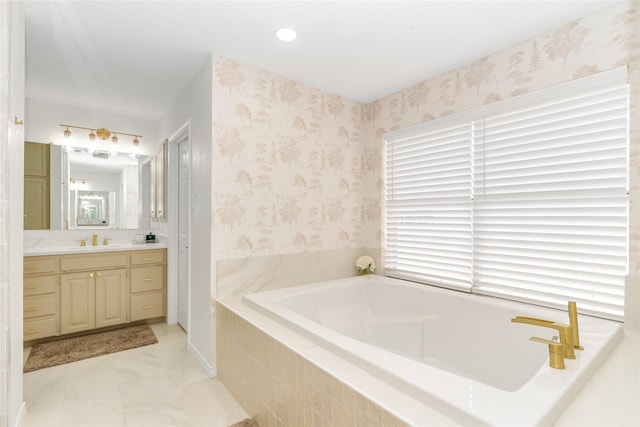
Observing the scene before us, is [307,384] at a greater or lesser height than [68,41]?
lesser

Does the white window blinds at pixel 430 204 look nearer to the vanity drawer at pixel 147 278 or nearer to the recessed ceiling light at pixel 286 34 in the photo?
the recessed ceiling light at pixel 286 34

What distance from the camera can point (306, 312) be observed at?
234 centimetres

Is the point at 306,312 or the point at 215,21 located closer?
the point at 215,21

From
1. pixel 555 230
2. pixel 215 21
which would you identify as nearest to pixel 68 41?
pixel 215 21

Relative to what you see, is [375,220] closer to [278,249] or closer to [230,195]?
[278,249]

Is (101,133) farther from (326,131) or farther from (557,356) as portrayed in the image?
(557,356)

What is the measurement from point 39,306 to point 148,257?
0.93 metres

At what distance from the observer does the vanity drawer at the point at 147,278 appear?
3229mm

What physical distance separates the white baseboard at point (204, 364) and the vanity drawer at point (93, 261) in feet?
4.02

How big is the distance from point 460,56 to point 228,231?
2119 mm

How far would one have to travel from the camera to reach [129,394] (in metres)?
2.06

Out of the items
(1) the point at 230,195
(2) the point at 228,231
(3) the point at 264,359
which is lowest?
(3) the point at 264,359

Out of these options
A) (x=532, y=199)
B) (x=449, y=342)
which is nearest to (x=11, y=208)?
(x=449, y=342)

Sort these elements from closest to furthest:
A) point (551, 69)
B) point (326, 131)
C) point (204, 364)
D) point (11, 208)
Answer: point (11, 208) < point (551, 69) < point (204, 364) < point (326, 131)
